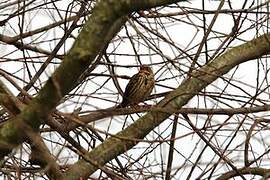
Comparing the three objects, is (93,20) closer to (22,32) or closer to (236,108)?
(236,108)

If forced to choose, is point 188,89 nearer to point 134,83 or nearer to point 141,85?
point 141,85

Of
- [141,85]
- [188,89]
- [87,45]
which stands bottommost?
[87,45]

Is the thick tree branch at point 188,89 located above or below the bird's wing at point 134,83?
below

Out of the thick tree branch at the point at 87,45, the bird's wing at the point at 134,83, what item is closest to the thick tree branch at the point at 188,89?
the thick tree branch at the point at 87,45

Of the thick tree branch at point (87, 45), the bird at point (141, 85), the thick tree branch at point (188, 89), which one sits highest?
the bird at point (141, 85)

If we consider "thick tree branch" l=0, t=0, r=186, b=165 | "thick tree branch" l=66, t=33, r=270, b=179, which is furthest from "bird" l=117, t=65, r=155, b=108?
"thick tree branch" l=0, t=0, r=186, b=165

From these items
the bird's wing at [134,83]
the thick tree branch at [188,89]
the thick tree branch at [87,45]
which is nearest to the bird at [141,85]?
the bird's wing at [134,83]

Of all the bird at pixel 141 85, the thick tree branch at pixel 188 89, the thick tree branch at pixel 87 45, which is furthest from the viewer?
the bird at pixel 141 85

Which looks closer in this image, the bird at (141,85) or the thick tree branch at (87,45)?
the thick tree branch at (87,45)

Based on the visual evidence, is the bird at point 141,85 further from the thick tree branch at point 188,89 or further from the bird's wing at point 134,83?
the thick tree branch at point 188,89

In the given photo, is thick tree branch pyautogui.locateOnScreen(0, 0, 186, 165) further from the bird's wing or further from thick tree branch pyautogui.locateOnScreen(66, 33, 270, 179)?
the bird's wing

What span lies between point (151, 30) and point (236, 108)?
2.46ft

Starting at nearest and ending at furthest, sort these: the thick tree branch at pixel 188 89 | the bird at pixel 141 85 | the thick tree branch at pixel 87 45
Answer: the thick tree branch at pixel 87 45 < the thick tree branch at pixel 188 89 < the bird at pixel 141 85

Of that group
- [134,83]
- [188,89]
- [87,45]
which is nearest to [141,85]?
[134,83]
